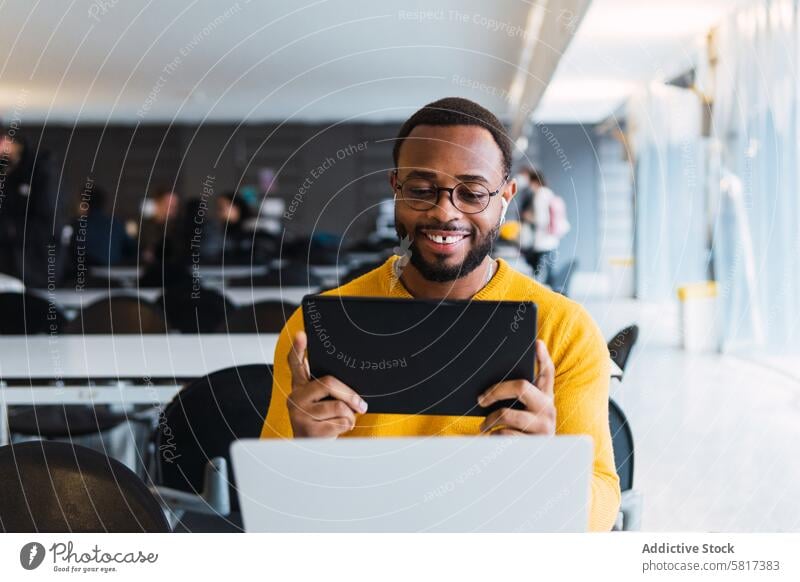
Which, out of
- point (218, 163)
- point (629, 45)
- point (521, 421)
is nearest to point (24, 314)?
point (521, 421)

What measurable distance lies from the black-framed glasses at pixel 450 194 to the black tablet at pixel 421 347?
23cm

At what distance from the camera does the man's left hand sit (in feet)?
3.09

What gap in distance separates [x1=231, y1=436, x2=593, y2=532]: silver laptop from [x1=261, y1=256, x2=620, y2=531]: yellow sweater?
0.81 feet

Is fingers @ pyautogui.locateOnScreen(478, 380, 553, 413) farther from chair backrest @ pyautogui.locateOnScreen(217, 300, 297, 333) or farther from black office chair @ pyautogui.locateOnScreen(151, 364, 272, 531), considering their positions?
chair backrest @ pyautogui.locateOnScreen(217, 300, 297, 333)

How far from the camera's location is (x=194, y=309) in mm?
3564

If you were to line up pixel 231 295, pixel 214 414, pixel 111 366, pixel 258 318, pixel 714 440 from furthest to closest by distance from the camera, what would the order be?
1. pixel 231 295
2. pixel 714 440
3. pixel 258 318
4. pixel 111 366
5. pixel 214 414

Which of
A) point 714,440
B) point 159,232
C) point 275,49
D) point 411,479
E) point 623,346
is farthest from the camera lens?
point 159,232

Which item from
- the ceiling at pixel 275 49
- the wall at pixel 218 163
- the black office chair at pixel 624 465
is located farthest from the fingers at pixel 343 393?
the wall at pixel 218 163

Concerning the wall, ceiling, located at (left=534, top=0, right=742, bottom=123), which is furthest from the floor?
the wall

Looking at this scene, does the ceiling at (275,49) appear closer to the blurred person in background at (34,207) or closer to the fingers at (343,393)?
the blurred person in background at (34,207)

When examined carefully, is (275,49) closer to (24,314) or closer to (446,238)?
(24,314)

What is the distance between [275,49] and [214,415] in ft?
15.5

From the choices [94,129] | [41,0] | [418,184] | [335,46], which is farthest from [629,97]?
[418,184]

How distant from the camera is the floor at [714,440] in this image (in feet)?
8.39
